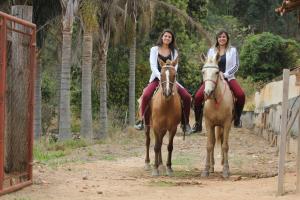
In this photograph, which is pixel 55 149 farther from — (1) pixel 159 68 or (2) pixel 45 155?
(1) pixel 159 68

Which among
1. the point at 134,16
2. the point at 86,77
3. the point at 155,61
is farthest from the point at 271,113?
the point at 155,61

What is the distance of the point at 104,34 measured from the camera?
2666 cm

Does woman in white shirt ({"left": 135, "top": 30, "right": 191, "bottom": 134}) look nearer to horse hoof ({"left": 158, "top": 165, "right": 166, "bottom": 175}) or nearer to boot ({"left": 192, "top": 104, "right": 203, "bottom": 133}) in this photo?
boot ({"left": 192, "top": 104, "right": 203, "bottom": 133})

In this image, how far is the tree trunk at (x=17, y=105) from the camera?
10.3 m

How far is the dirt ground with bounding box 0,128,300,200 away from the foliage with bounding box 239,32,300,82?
56.7 ft

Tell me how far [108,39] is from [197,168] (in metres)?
13.4

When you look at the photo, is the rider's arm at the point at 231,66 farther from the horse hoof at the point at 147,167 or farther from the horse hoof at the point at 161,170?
the horse hoof at the point at 147,167

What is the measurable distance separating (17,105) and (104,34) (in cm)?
1652

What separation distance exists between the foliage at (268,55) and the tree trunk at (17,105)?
26681 millimetres

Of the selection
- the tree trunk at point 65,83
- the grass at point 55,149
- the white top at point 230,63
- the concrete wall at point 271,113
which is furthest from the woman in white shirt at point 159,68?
the tree trunk at point 65,83

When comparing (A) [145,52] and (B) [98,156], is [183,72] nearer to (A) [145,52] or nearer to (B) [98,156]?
(A) [145,52]

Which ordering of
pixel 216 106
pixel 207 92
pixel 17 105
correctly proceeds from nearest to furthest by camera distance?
pixel 17 105
pixel 207 92
pixel 216 106

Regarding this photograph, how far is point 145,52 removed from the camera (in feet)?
117

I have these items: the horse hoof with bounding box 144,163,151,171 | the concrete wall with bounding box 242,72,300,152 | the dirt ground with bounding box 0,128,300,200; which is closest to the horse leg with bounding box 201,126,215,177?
the dirt ground with bounding box 0,128,300,200
